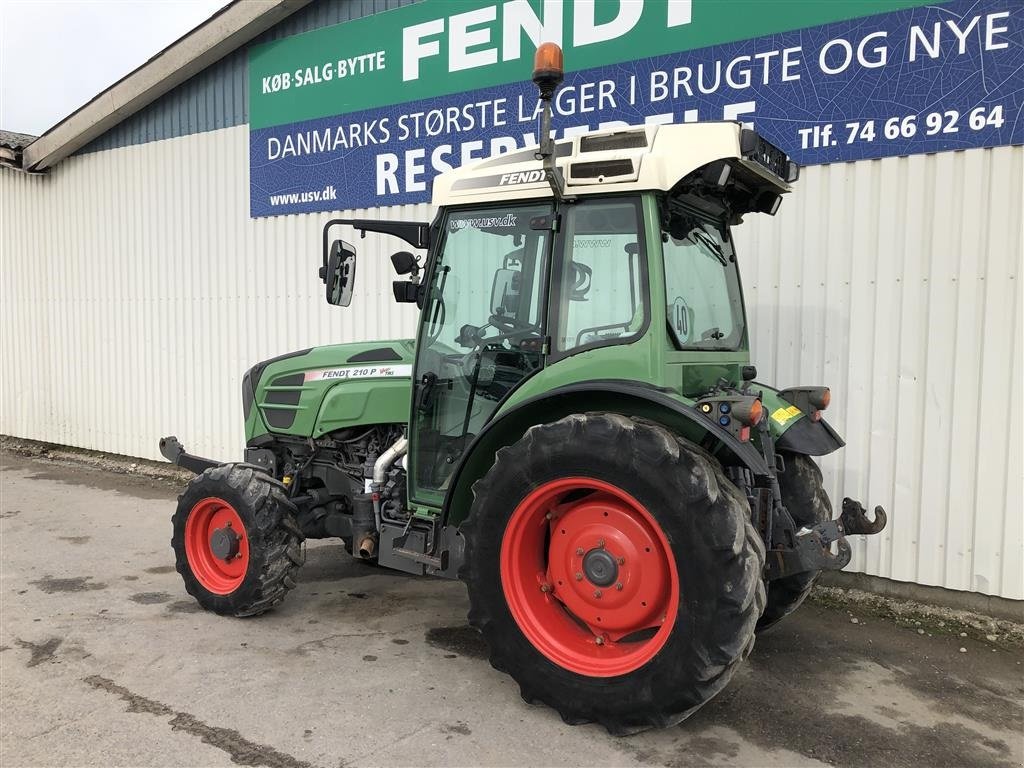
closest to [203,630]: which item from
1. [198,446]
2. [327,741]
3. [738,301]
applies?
[327,741]

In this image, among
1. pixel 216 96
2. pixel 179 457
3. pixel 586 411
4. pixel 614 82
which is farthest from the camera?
pixel 216 96

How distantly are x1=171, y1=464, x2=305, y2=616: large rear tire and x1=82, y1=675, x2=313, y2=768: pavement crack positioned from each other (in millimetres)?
858

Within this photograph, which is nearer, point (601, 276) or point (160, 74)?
point (601, 276)

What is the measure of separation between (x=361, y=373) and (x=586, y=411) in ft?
5.52

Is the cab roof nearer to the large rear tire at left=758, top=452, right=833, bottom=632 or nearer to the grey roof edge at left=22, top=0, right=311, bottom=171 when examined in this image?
the large rear tire at left=758, top=452, right=833, bottom=632

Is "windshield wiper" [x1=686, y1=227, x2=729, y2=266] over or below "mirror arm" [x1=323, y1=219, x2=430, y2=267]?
below

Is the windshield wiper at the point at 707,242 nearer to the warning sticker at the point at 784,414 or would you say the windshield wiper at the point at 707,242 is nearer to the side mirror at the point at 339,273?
the warning sticker at the point at 784,414

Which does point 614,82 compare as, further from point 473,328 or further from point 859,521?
point 859,521

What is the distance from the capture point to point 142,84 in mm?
8438

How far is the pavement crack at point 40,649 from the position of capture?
12.6 ft

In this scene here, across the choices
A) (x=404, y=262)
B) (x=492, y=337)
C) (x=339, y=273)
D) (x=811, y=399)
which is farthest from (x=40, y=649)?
(x=811, y=399)

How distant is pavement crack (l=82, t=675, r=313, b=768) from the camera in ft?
9.61

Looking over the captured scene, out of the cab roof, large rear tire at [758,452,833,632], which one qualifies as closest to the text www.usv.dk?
the cab roof

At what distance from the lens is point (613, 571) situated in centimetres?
314
